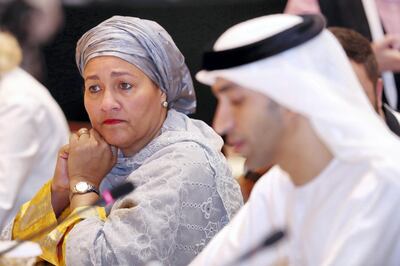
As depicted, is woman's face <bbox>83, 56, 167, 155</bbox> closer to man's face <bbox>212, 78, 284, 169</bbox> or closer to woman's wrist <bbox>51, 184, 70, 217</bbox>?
woman's wrist <bbox>51, 184, 70, 217</bbox>

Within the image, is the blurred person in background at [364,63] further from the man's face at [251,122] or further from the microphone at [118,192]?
the microphone at [118,192]

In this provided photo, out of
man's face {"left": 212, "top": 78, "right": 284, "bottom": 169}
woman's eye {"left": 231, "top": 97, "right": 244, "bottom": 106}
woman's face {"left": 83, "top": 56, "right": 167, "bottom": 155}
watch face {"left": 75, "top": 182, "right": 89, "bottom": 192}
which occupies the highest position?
woman's eye {"left": 231, "top": 97, "right": 244, "bottom": 106}

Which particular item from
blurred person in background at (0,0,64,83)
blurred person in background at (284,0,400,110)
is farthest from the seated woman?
blurred person in background at (0,0,64,83)

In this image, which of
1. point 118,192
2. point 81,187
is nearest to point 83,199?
point 81,187

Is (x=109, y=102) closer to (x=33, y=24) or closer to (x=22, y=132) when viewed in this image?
(x=22, y=132)

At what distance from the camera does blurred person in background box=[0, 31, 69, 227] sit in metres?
3.97

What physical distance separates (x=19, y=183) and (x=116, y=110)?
1.28 metres

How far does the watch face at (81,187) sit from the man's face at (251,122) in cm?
87

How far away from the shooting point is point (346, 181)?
2.05m

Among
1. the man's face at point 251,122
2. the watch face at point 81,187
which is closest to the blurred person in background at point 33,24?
the watch face at point 81,187

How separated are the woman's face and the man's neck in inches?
35.1

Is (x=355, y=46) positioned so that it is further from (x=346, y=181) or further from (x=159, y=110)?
(x=346, y=181)

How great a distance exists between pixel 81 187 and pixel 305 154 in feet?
3.28

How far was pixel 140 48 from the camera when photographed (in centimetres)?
291
